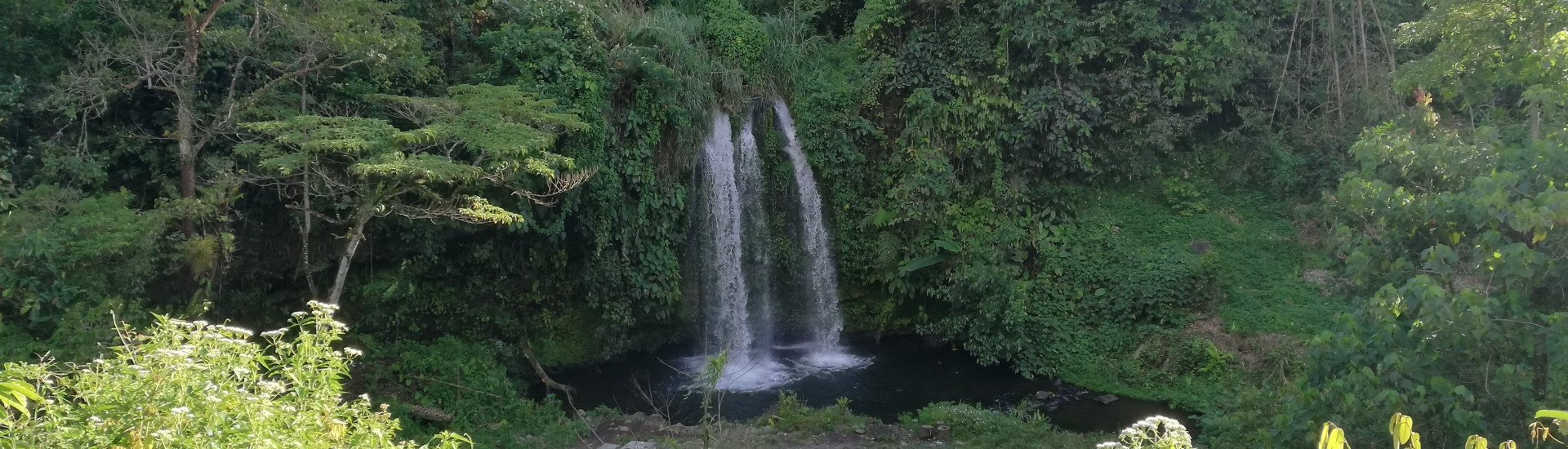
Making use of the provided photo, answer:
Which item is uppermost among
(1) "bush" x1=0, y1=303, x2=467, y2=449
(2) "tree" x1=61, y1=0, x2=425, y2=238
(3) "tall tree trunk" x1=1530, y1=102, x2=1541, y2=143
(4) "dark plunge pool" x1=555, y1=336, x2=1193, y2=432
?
(2) "tree" x1=61, y1=0, x2=425, y2=238

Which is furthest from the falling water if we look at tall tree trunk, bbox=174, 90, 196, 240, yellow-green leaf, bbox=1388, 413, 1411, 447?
yellow-green leaf, bbox=1388, 413, 1411, 447

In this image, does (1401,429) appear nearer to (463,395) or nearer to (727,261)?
(463,395)

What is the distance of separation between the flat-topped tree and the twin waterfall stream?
2.84 metres

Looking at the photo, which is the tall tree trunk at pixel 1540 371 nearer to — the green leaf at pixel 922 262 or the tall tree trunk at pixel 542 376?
the green leaf at pixel 922 262

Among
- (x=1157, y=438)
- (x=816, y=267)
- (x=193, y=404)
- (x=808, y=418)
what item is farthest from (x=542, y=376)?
(x=1157, y=438)

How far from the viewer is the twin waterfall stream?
39.9ft

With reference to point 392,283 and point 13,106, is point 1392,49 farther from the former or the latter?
point 13,106

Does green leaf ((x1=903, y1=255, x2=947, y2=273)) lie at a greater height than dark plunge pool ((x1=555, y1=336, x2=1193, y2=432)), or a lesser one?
greater

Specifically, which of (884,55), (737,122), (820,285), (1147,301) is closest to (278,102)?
(737,122)

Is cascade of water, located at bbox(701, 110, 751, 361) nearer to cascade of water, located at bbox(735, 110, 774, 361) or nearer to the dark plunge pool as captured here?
cascade of water, located at bbox(735, 110, 774, 361)

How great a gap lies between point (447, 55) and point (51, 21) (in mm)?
3937

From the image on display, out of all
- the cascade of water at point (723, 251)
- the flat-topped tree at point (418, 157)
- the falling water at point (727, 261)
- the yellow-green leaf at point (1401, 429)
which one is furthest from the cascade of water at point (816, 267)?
the yellow-green leaf at point (1401, 429)

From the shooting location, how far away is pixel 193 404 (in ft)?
9.02

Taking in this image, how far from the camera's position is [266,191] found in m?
9.84
